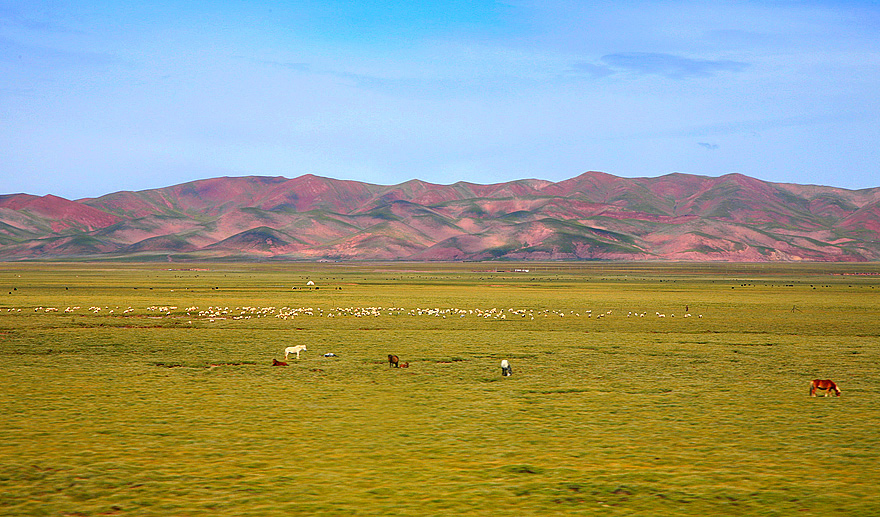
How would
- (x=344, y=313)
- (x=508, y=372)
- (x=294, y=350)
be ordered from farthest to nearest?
(x=344, y=313), (x=294, y=350), (x=508, y=372)

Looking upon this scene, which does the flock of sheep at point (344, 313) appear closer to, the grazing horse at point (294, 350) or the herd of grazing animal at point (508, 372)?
the grazing horse at point (294, 350)

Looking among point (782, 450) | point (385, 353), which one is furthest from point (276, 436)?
point (385, 353)

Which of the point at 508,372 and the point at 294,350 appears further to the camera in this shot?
the point at 294,350

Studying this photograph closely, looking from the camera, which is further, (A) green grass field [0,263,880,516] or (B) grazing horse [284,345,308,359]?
(B) grazing horse [284,345,308,359]

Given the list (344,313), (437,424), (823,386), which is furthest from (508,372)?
(344,313)

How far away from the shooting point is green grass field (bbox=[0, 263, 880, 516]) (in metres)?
12.6

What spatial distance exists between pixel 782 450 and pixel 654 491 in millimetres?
4156

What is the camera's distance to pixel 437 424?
17859 millimetres

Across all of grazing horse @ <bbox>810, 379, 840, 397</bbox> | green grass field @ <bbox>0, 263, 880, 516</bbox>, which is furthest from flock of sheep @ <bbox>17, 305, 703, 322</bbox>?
grazing horse @ <bbox>810, 379, 840, 397</bbox>

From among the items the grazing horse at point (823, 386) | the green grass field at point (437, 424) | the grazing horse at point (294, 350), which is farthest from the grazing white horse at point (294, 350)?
the grazing horse at point (823, 386)

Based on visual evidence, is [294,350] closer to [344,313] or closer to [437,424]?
[437,424]

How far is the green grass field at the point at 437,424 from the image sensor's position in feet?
41.3

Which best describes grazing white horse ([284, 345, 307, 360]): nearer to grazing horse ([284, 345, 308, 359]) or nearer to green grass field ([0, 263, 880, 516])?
grazing horse ([284, 345, 308, 359])

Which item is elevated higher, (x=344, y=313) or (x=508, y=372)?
(x=344, y=313)
